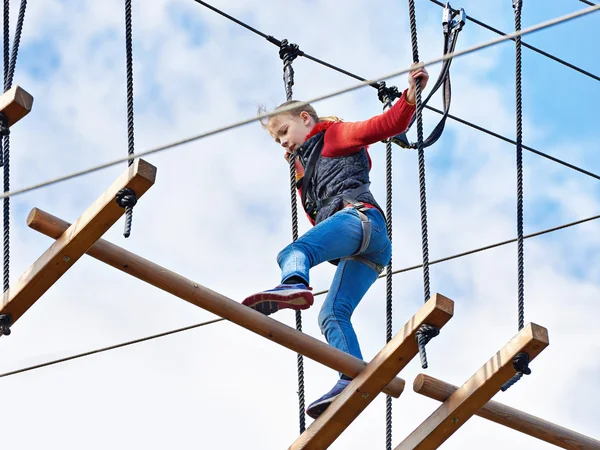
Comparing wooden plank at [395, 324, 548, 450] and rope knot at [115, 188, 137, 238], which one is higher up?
wooden plank at [395, 324, 548, 450]

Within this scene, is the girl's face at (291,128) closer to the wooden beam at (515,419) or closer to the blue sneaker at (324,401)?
the blue sneaker at (324,401)

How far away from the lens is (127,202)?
4.17 metres

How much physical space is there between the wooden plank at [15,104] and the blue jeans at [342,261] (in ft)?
3.11

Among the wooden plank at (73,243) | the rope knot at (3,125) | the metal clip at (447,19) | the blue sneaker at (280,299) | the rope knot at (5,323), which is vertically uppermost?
the metal clip at (447,19)

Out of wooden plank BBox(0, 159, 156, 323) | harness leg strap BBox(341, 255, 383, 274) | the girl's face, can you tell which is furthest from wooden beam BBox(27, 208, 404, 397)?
the girl's face

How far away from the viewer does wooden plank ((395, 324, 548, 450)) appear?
4.50 m

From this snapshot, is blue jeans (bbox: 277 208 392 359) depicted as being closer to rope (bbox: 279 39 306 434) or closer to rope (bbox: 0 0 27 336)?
rope (bbox: 279 39 306 434)

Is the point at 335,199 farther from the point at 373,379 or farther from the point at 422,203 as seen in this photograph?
the point at 373,379

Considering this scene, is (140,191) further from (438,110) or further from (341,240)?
(438,110)

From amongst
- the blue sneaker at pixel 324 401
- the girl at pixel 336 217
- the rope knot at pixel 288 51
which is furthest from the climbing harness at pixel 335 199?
the blue sneaker at pixel 324 401

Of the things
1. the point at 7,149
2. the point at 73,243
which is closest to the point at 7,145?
the point at 7,149

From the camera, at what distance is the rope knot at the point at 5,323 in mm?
4332

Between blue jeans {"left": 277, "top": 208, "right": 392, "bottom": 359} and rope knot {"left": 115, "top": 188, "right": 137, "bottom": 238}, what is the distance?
65cm

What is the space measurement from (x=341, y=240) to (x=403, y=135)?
588 mm
